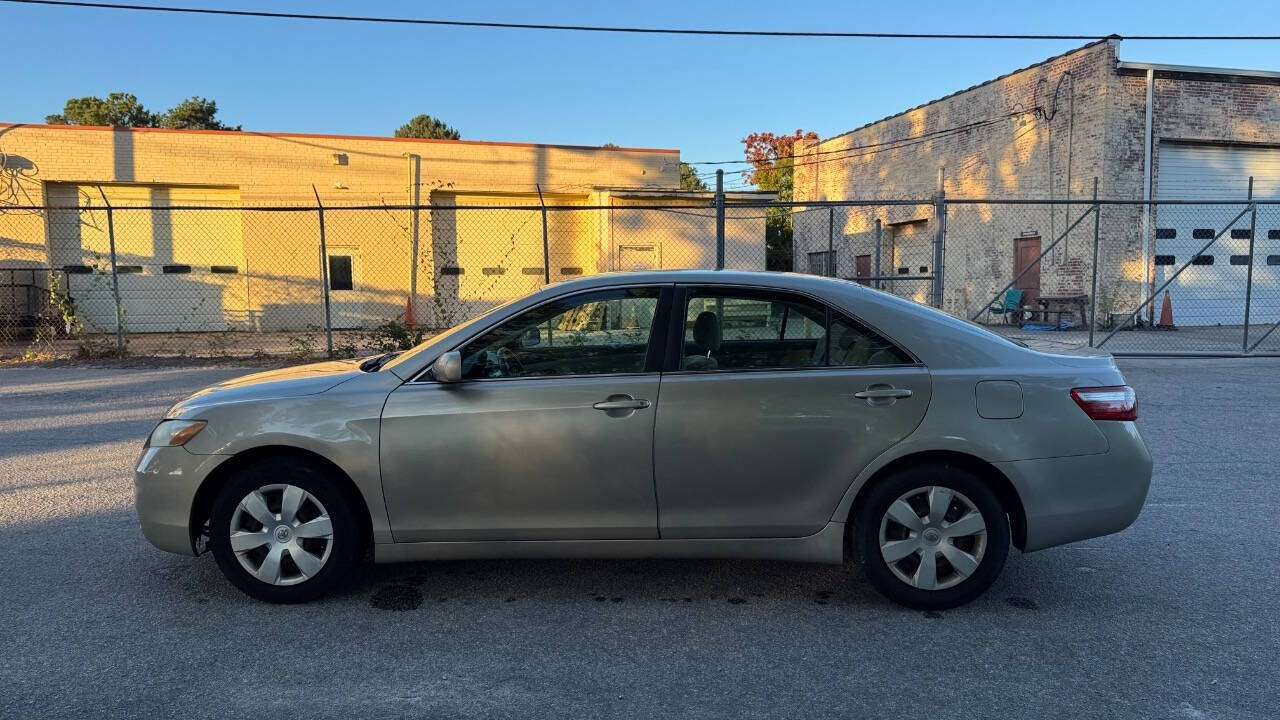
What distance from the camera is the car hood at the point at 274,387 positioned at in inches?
151

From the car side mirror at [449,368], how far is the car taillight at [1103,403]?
2.82 metres

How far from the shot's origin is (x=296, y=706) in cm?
296

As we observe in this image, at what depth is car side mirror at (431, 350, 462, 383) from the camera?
3.67 meters

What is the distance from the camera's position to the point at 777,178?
49875 millimetres

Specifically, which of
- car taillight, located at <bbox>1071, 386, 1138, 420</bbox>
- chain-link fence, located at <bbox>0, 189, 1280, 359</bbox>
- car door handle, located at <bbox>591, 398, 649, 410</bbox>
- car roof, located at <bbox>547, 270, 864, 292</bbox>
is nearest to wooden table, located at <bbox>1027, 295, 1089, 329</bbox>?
chain-link fence, located at <bbox>0, 189, 1280, 359</bbox>

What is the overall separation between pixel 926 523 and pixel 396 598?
2.52 meters

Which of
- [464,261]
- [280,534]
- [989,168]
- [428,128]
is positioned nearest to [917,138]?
[989,168]

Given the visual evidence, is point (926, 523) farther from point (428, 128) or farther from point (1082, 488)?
point (428, 128)

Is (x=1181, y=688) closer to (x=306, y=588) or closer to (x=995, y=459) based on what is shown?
(x=995, y=459)

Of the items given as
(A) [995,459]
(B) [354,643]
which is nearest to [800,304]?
(A) [995,459]

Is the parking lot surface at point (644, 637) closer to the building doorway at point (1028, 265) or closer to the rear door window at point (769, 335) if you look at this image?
the rear door window at point (769, 335)

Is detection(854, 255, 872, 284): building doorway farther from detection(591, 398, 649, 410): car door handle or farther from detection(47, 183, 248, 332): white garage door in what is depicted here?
detection(591, 398, 649, 410): car door handle

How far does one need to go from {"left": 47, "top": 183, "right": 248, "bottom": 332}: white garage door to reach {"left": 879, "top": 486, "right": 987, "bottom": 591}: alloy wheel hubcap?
20302 millimetres

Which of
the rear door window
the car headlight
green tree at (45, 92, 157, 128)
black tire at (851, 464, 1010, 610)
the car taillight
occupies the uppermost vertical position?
green tree at (45, 92, 157, 128)
